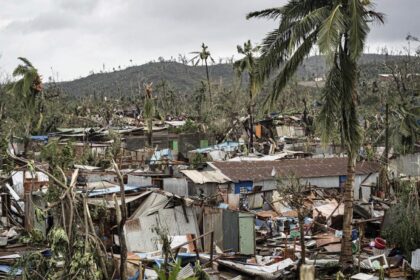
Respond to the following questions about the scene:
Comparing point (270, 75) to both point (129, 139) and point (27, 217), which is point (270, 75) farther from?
point (129, 139)

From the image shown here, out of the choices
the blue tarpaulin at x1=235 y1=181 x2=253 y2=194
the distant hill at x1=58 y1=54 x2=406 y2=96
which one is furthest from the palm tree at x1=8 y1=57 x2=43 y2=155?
the distant hill at x1=58 y1=54 x2=406 y2=96

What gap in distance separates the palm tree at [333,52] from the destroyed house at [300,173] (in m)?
9.32

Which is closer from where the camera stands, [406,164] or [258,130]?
[406,164]

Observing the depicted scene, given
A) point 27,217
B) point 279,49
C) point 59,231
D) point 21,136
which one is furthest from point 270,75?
point 21,136

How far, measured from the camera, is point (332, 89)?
1271 cm

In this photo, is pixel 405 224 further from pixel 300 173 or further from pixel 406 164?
pixel 406 164

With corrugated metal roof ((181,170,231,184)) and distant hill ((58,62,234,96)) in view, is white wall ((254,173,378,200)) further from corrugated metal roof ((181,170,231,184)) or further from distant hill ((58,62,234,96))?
distant hill ((58,62,234,96))

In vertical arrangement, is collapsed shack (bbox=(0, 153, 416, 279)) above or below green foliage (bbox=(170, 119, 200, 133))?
below

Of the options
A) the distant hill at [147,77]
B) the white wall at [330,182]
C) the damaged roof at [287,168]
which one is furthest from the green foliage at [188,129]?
the distant hill at [147,77]

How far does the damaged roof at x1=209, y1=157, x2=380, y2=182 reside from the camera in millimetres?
23688

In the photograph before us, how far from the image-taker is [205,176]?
72.2 feet

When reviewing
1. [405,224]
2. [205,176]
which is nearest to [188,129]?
[205,176]

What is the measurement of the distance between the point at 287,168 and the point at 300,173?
26.0 inches

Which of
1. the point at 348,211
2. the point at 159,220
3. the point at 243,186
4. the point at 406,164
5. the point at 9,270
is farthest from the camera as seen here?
the point at 406,164
